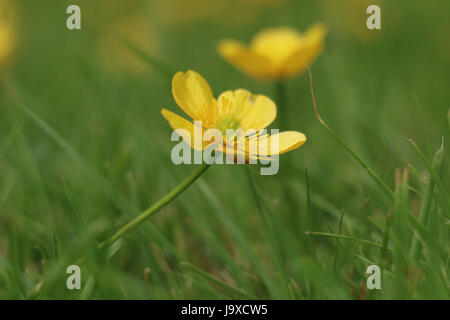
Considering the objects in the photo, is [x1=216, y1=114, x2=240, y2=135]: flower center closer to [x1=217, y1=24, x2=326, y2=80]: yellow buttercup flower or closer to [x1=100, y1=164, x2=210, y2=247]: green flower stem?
[x1=100, y1=164, x2=210, y2=247]: green flower stem

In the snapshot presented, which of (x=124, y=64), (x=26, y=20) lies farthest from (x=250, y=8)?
(x=26, y=20)

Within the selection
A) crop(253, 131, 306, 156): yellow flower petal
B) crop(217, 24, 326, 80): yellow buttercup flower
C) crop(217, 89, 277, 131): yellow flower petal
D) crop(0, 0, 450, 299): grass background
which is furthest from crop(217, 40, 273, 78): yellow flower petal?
crop(253, 131, 306, 156): yellow flower petal

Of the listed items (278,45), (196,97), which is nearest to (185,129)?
(196,97)

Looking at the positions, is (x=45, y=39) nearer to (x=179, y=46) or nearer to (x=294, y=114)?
(x=179, y=46)

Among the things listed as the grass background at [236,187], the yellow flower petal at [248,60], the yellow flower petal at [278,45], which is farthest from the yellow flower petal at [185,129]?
the yellow flower petal at [278,45]

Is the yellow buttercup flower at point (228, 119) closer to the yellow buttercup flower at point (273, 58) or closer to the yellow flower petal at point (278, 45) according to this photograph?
the yellow buttercup flower at point (273, 58)

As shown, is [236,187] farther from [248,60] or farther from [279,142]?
[279,142]
